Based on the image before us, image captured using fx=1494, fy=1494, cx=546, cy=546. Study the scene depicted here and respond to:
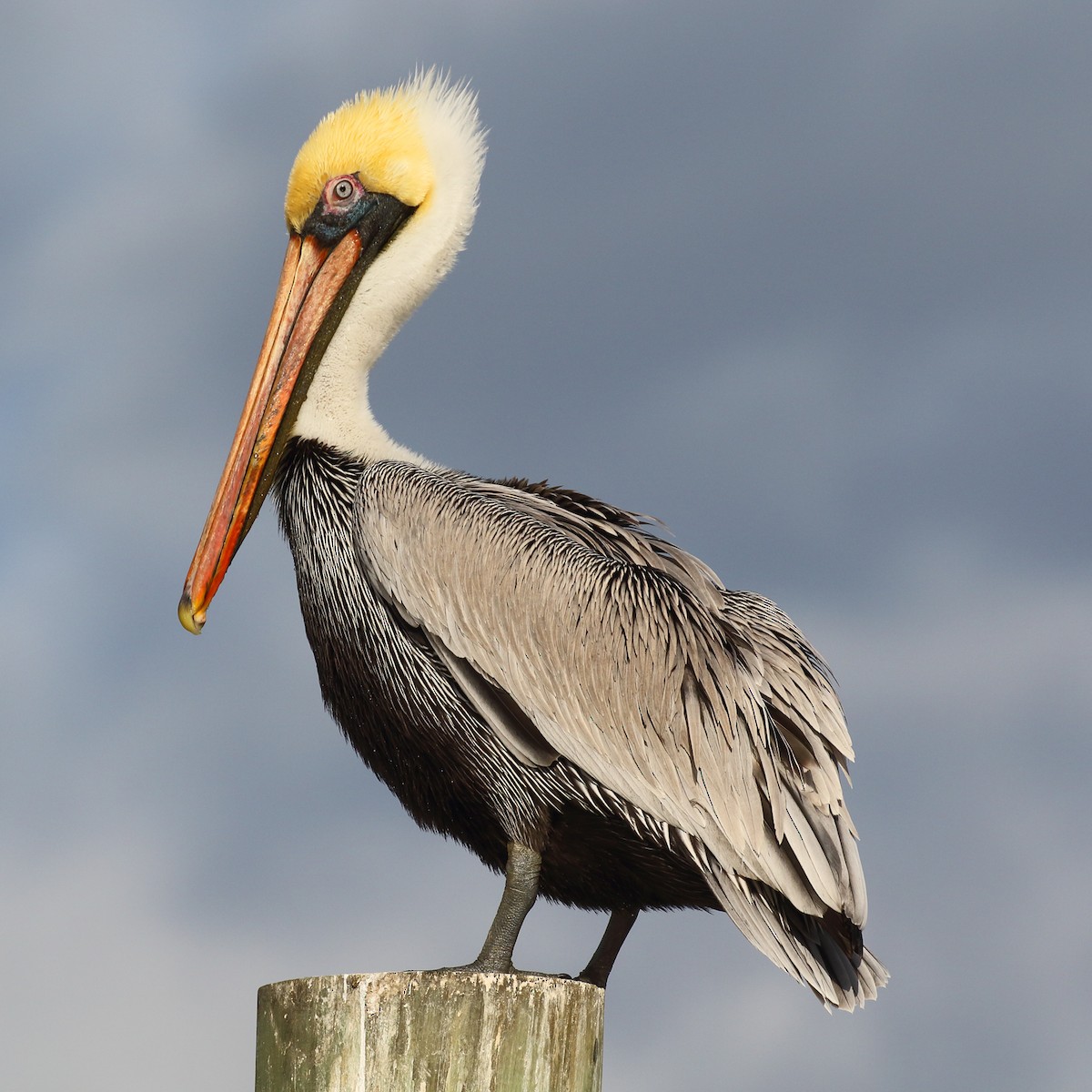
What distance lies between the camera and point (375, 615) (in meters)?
4.94

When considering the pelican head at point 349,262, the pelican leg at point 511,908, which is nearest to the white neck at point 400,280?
the pelican head at point 349,262

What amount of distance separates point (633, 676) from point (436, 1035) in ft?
5.07

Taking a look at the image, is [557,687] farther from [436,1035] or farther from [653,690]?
[436,1035]

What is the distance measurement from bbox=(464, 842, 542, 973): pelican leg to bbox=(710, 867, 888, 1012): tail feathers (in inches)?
22.0

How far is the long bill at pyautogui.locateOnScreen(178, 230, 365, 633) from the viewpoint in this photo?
213 inches

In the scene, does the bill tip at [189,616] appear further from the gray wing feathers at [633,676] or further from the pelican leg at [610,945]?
the pelican leg at [610,945]

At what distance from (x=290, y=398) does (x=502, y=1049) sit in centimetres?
275

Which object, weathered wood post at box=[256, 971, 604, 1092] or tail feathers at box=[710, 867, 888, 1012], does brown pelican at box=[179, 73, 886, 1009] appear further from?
weathered wood post at box=[256, 971, 604, 1092]

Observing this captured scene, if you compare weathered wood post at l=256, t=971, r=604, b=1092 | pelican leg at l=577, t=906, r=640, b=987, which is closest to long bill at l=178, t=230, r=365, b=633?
pelican leg at l=577, t=906, r=640, b=987

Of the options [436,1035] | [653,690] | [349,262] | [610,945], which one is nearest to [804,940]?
[610,945]

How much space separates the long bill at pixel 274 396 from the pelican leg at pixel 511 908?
1.52 meters

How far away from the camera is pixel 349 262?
5789mm

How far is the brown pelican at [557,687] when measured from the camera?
4.65 m

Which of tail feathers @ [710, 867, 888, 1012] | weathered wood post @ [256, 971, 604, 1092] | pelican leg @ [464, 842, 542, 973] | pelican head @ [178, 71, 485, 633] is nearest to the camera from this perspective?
weathered wood post @ [256, 971, 604, 1092]
